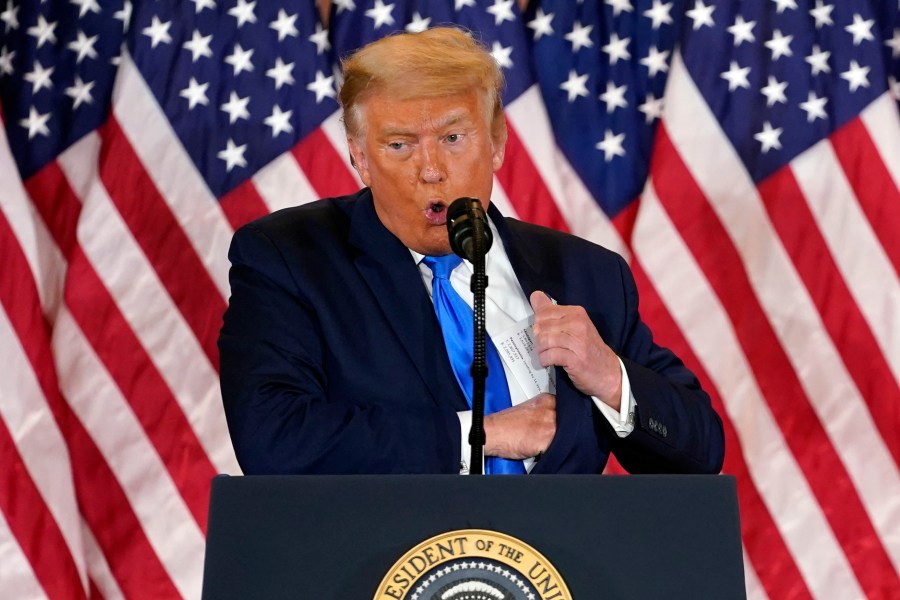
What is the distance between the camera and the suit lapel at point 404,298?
6.71 feet

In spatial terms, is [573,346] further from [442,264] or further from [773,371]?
[773,371]

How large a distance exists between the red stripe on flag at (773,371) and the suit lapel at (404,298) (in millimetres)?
1427

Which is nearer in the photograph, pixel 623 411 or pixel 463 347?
pixel 623 411

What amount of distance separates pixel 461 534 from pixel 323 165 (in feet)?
7.56

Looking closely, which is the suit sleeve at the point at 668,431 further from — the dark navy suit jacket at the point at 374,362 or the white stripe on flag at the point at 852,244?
the white stripe on flag at the point at 852,244

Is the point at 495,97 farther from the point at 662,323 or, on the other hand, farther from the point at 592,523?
the point at 662,323

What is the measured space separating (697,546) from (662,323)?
2094 mm

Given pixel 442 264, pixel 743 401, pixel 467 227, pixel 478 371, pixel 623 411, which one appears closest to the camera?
pixel 478 371

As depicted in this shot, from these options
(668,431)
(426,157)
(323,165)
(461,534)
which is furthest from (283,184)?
(461,534)

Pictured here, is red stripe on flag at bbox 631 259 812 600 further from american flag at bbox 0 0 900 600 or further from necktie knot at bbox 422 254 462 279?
necktie knot at bbox 422 254 462 279

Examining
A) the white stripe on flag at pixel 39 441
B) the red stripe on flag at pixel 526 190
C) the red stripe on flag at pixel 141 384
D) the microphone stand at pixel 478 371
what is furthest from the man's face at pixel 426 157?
the white stripe on flag at pixel 39 441

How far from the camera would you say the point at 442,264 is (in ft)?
7.27

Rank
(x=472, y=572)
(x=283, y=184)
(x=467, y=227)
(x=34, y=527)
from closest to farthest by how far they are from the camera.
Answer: (x=472, y=572), (x=467, y=227), (x=34, y=527), (x=283, y=184)

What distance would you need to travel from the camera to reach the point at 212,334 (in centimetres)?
341
